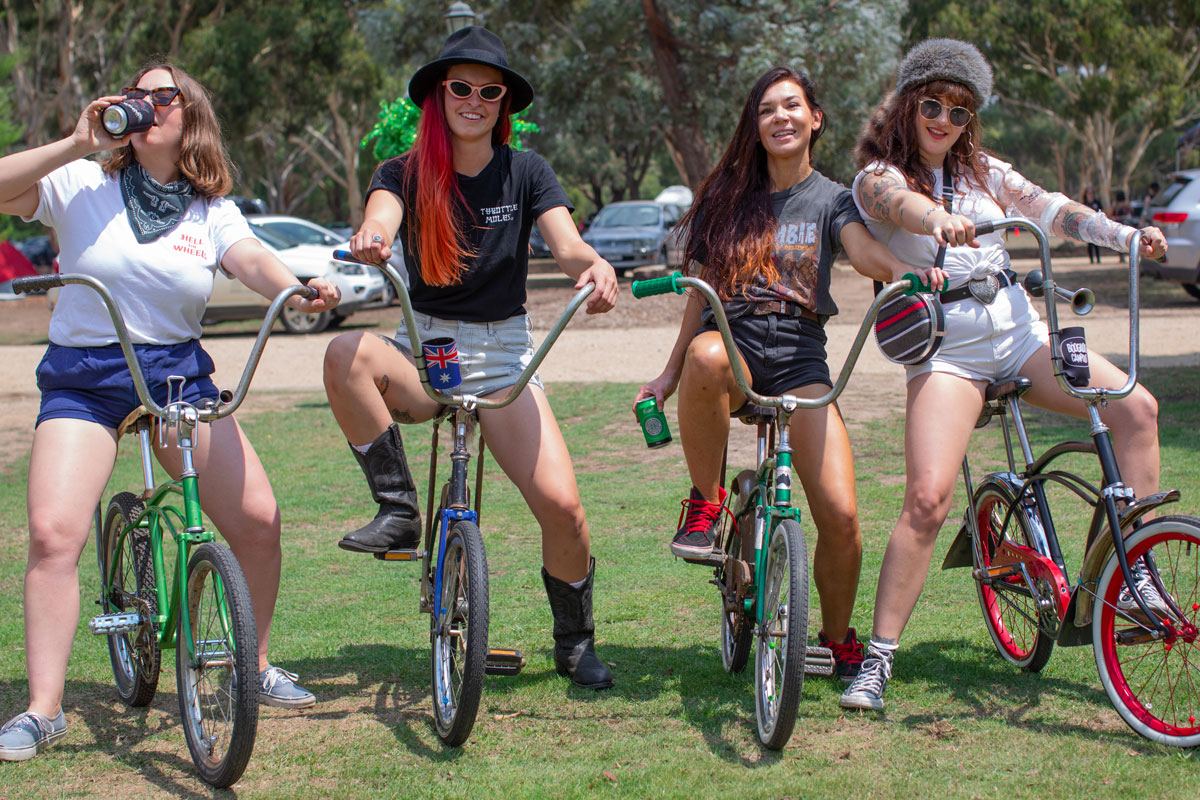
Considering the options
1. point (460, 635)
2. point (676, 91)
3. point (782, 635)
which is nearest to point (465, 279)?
point (460, 635)

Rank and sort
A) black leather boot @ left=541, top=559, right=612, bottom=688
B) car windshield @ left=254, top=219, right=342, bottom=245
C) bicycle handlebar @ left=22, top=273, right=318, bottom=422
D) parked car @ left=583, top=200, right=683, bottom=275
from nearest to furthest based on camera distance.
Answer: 1. bicycle handlebar @ left=22, top=273, right=318, bottom=422
2. black leather boot @ left=541, top=559, right=612, bottom=688
3. car windshield @ left=254, top=219, right=342, bottom=245
4. parked car @ left=583, top=200, right=683, bottom=275

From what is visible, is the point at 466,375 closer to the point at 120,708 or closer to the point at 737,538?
the point at 737,538

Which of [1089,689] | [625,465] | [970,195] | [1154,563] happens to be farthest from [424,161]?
[625,465]

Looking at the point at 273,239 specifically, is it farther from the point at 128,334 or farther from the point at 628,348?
the point at 128,334

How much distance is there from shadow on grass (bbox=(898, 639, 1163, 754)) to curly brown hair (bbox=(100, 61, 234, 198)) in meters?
2.79

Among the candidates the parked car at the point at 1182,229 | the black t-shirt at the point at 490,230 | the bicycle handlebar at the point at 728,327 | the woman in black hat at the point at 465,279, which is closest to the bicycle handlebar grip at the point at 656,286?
the bicycle handlebar at the point at 728,327

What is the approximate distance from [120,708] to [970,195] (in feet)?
11.1

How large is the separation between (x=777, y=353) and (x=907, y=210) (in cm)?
64

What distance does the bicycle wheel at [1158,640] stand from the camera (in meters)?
3.44

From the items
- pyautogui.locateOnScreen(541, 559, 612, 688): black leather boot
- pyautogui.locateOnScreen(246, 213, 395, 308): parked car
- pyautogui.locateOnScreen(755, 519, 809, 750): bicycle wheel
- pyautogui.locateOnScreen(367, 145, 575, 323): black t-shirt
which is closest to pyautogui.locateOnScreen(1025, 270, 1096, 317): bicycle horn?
pyautogui.locateOnScreen(755, 519, 809, 750): bicycle wheel

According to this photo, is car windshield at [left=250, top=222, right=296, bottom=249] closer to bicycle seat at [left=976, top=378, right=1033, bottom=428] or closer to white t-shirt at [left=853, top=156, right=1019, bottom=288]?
white t-shirt at [left=853, top=156, right=1019, bottom=288]

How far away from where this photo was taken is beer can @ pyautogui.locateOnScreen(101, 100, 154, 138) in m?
3.47

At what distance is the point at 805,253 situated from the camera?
13.4ft

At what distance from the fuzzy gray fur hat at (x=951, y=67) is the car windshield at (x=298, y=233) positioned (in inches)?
627
